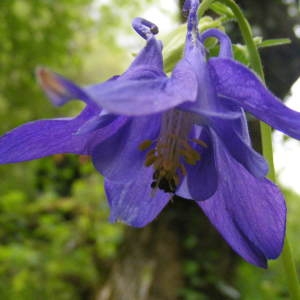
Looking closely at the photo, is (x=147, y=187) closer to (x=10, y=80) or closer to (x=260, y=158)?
(x=260, y=158)

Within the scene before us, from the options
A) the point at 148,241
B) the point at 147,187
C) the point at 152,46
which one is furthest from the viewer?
the point at 148,241

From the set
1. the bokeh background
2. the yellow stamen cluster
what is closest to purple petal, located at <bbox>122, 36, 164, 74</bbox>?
the yellow stamen cluster

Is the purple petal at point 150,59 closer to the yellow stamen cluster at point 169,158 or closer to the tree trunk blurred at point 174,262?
the yellow stamen cluster at point 169,158

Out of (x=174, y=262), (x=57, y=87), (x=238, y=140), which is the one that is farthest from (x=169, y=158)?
(x=174, y=262)

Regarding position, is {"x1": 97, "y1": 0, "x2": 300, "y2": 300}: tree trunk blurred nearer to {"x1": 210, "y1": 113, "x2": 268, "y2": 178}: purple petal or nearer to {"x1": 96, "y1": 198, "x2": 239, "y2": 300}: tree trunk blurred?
{"x1": 96, "y1": 198, "x2": 239, "y2": 300}: tree trunk blurred

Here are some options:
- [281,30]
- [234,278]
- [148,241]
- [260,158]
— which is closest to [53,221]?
[148,241]
